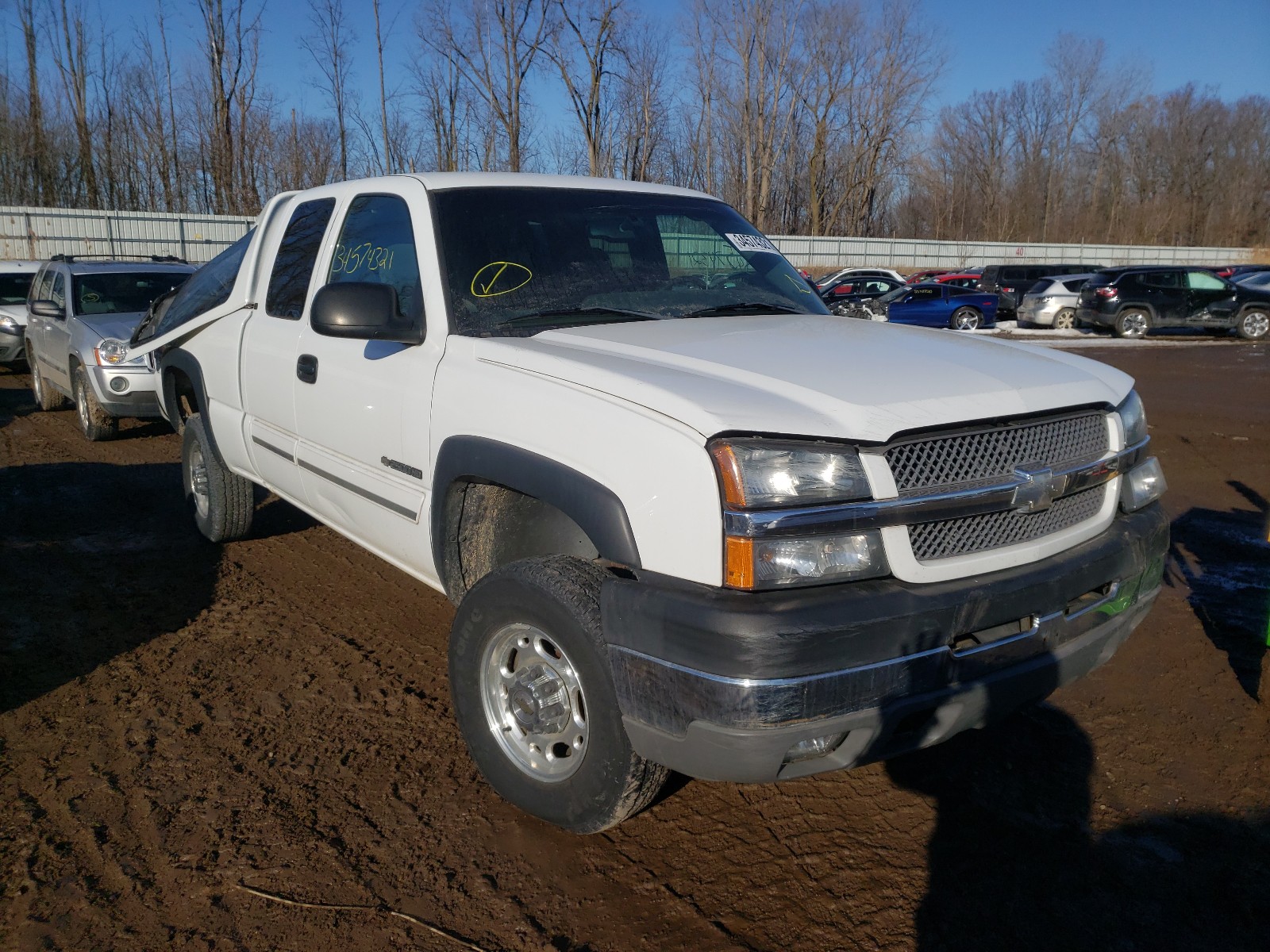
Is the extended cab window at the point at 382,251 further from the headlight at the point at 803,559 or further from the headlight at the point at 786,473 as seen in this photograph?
the headlight at the point at 803,559

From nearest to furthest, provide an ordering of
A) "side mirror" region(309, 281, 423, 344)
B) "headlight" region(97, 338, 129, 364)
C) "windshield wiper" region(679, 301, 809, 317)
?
"side mirror" region(309, 281, 423, 344) → "windshield wiper" region(679, 301, 809, 317) → "headlight" region(97, 338, 129, 364)

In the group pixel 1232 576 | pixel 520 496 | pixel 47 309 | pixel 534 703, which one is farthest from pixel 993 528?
pixel 47 309

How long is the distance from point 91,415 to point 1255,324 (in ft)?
81.6

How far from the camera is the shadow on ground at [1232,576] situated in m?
4.38

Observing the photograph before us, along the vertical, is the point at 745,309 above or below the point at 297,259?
below

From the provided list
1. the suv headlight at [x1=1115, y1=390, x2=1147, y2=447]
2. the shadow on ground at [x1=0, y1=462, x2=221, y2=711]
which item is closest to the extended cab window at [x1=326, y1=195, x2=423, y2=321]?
the shadow on ground at [x1=0, y1=462, x2=221, y2=711]

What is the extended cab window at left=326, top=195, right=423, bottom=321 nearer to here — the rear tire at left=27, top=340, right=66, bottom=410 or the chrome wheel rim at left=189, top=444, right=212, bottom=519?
the chrome wheel rim at left=189, top=444, right=212, bottom=519

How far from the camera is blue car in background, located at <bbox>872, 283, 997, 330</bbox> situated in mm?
24547

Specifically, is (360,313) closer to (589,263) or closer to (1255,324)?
(589,263)

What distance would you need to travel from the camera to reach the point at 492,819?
3.07m

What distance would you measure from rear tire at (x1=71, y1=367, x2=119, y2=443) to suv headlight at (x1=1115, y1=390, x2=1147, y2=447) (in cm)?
861

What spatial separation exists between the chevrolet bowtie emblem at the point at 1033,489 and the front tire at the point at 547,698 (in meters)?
1.15

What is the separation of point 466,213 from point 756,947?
2584 mm

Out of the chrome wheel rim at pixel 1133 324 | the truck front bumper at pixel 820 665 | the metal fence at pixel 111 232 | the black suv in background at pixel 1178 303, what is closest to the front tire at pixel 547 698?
the truck front bumper at pixel 820 665
